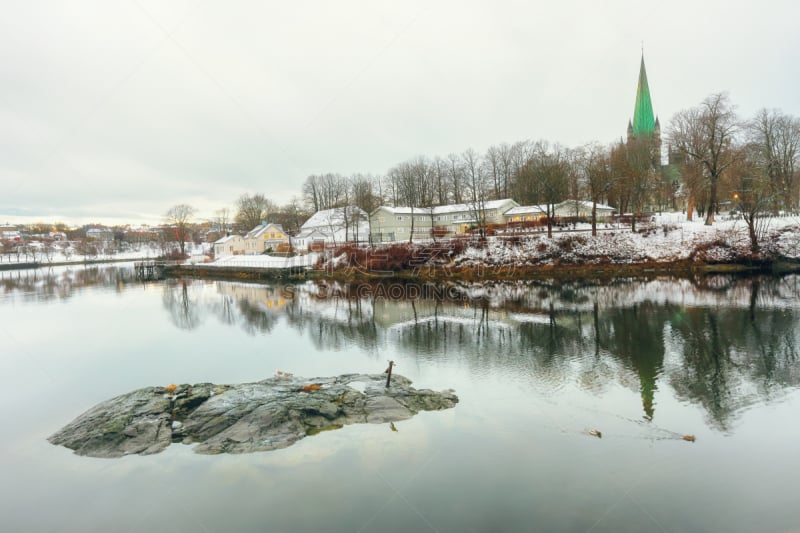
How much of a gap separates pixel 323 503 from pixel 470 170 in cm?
5468

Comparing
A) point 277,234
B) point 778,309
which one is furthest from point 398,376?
point 277,234

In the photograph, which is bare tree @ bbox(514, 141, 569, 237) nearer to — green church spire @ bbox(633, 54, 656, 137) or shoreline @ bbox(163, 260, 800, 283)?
shoreline @ bbox(163, 260, 800, 283)

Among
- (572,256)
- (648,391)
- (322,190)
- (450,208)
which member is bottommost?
(648,391)

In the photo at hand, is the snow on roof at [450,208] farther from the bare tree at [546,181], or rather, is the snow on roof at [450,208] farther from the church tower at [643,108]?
the church tower at [643,108]

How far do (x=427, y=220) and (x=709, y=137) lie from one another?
107 feet

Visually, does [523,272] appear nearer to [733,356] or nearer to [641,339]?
[641,339]

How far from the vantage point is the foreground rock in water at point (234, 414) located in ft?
31.7

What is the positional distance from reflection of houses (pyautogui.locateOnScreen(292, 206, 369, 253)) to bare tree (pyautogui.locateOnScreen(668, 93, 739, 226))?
36497mm

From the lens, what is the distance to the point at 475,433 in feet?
30.8

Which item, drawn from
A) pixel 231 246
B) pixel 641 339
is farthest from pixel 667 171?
pixel 231 246

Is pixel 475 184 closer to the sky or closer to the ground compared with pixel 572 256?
closer to the sky

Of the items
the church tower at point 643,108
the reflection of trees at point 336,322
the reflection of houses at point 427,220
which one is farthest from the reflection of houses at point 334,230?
the church tower at point 643,108

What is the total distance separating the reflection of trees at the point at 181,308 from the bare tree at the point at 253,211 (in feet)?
148

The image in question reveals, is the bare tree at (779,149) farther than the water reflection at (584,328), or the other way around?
the bare tree at (779,149)
